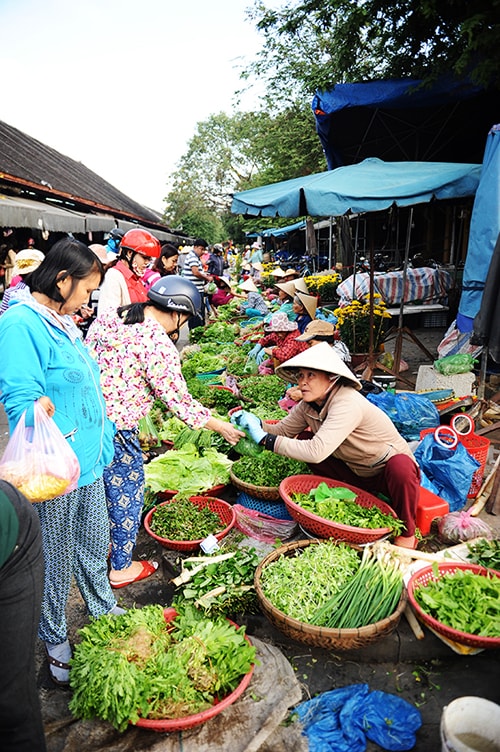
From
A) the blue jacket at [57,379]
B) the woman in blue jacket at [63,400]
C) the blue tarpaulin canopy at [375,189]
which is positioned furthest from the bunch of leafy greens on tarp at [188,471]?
the blue tarpaulin canopy at [375,189]

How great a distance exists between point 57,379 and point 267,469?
6.33 feet

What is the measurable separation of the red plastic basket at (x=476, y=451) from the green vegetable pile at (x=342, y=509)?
4.04 feet

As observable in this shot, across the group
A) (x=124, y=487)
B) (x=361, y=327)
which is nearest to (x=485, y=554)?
(x=124, y=487)

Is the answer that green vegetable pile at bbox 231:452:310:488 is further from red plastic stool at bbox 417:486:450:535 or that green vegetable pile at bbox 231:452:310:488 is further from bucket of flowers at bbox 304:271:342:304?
bucket of flowers at bbox 304:271:342:304

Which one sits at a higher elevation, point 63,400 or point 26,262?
point 26,262

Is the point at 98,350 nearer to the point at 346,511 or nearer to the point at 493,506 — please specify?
the point at 346,511

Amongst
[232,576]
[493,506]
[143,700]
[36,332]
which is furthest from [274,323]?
[143,700]

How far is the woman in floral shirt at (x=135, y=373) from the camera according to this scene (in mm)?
2781

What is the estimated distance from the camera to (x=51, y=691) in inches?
99.1

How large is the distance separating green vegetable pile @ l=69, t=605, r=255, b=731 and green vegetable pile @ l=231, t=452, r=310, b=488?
1290 mm

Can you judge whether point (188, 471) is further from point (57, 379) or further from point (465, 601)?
point (465, 601)

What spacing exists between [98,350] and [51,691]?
1781mm

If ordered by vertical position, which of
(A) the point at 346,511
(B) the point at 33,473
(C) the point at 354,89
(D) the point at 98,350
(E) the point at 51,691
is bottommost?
(E) the point at 51,691

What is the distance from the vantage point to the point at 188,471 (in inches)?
165
